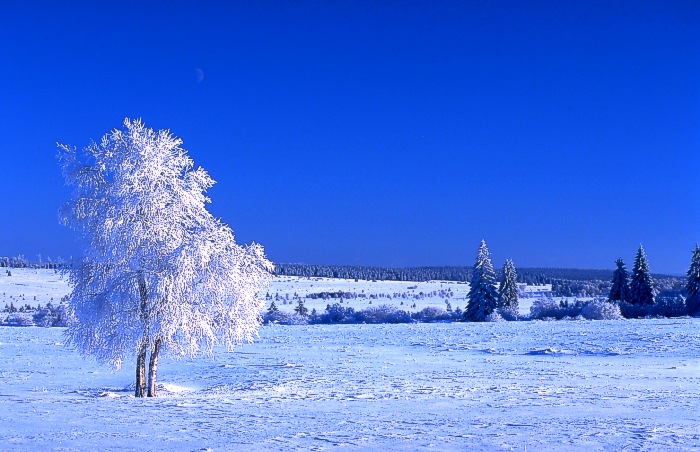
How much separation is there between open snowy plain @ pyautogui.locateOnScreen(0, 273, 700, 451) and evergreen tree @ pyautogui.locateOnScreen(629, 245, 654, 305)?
34685mm

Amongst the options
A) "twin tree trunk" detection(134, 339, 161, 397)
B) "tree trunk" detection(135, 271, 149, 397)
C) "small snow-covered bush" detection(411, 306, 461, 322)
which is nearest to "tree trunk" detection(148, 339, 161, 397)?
"twin tree trunk" detection(134, 339, 161, 397)

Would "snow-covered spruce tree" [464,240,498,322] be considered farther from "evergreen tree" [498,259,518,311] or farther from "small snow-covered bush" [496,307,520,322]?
"evergreen tree" [498,259,518,311]

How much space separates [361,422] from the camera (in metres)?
13.7

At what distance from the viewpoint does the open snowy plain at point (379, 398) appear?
11.8m

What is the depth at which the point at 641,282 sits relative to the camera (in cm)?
7125

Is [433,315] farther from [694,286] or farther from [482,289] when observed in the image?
[694,286]

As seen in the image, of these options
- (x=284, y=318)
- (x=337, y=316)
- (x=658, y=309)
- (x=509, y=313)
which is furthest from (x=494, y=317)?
(x=284, y=318)

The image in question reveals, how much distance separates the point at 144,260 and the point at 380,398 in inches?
321

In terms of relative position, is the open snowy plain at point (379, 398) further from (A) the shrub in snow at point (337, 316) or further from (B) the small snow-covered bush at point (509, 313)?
(A) the shrub in snow at point (337, 316)

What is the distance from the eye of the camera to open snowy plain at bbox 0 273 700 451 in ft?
38.7

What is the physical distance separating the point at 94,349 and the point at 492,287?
5046 centimetres

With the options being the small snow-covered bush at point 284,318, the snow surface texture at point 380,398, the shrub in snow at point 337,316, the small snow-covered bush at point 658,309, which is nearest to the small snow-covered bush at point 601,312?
the small snow-covered bush at point 658,309

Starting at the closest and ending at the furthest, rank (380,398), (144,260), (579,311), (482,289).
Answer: (380,398) → (144,260) → (579,311) → (482,289)

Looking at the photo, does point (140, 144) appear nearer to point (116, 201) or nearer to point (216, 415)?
point (116, 201)
